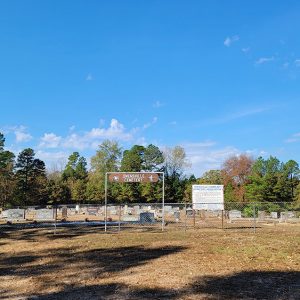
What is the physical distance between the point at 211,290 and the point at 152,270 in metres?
2.64

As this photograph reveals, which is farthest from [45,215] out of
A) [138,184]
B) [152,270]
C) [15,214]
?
[138,184]

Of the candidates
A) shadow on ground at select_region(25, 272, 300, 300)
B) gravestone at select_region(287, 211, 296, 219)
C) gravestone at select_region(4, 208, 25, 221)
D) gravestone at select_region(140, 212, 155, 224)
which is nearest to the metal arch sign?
gravestone at select_region(140, 212, 155, 224)

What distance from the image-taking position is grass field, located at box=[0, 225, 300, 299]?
9.00 meters

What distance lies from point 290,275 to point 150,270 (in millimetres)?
3681

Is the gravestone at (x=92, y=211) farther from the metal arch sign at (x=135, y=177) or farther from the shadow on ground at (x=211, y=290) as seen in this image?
the shadow on ground at (x=211, y=290)

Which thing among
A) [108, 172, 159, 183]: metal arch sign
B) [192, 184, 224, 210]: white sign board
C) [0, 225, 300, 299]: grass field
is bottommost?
[0, 225, 300, 299]: grass field

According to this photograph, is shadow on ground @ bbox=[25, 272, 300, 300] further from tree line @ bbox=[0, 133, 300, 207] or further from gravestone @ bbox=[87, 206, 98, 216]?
tree line @ bbox=[0, 133, 300, 207]

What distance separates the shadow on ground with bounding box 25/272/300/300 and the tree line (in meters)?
59.0

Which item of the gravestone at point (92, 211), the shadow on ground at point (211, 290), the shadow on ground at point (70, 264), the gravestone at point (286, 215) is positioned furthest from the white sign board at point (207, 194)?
the gravestone at point (92, 211)

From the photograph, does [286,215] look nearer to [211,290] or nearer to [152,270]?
[152,270]

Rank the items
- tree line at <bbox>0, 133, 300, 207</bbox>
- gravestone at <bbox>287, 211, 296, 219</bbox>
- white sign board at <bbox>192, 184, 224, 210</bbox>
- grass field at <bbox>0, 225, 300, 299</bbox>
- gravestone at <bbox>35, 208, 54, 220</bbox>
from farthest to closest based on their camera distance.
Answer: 1. tree line at <bbox>0, 133, 300, 207</bbox>
2. gravestone at <bbox>287, 211, 296, 219</bbox>
3. gravestone at <bbox>35, 208, 54, 220</bbox>
4. white sign board at <bbox>192, 184, 224, 210</bbox>
5. grass field at <bbox>0, 225, 300, 299</bbox>

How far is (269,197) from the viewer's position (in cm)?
7588

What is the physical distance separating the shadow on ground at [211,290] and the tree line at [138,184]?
59.0 m

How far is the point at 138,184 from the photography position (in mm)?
87375
